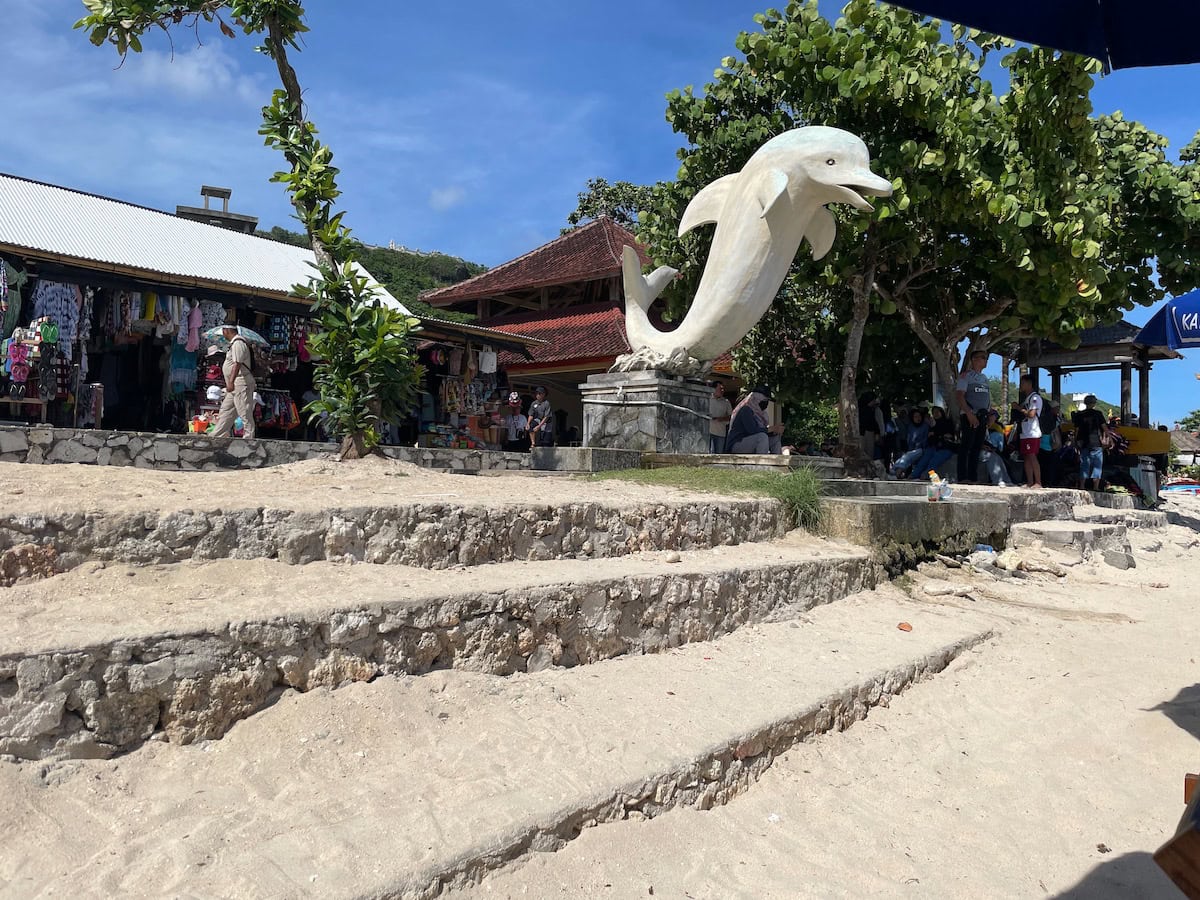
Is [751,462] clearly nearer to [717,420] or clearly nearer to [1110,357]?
[717,420]

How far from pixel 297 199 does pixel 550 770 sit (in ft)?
16.7

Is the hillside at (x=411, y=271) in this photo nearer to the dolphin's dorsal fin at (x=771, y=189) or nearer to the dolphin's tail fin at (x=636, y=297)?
the dolphin's tail fin at (x=636, y=297)

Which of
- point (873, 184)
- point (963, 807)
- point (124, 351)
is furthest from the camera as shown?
point (124, 351)

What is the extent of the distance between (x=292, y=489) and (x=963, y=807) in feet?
12.0

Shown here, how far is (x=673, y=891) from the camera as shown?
7.90 ft

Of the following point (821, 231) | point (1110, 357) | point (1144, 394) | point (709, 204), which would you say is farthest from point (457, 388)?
point (1144, 394)

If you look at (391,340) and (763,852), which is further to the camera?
(391,340)

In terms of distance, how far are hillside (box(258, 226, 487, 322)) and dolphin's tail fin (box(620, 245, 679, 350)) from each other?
2727 mm

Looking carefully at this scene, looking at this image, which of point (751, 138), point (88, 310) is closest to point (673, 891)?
point (88, 310)

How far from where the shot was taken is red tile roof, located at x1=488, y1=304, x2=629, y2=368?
642 inches

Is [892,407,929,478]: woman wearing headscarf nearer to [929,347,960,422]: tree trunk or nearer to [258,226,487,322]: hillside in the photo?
[929,347,960,422]: tree trunk

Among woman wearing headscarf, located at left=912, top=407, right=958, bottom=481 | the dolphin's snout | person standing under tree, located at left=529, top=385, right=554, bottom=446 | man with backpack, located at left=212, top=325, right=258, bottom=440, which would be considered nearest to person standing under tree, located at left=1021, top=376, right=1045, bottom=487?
woman wearing headscarf, located at left=912, top=407, right=958, bottom=481

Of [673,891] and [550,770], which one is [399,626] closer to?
[550,770]

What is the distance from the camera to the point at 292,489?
4.47 metres
